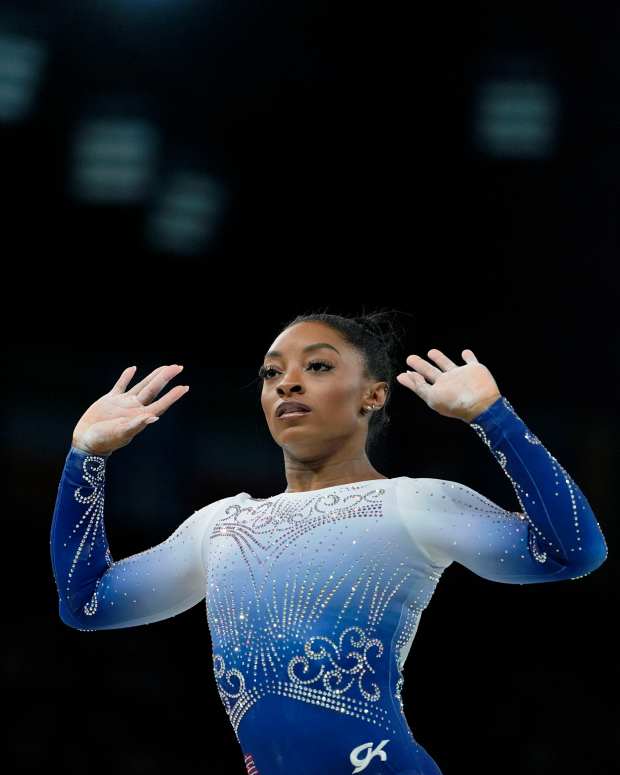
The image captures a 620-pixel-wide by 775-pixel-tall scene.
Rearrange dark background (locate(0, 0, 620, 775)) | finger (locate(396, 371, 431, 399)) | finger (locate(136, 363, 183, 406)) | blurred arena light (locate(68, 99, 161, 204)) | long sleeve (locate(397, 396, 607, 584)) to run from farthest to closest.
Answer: blurred arena light (locate(68, 99, 161, 204))
dark background (locate(0, 0, 620, 775))
finger (locate(136, 363, 183, 406))
finger (locate(396, 371, 431, 399))
long sleeve (locate(397, 396, 607, 584))

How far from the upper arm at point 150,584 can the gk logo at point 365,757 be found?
1.94ft

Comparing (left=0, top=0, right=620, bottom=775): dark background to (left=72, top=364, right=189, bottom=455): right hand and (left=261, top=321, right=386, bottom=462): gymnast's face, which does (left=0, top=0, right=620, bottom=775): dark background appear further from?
(left=72, top=364, right=189, bottom=455): right hand

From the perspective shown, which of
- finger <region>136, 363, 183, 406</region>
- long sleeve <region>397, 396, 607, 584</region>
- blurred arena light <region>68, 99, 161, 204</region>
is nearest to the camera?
long sleeve <region>397, 396, 607, 584</region>

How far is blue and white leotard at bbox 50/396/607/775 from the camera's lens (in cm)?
202

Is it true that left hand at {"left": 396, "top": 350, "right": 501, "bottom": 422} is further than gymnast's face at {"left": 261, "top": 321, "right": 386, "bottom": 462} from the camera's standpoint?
No

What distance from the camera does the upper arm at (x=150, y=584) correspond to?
245 cm

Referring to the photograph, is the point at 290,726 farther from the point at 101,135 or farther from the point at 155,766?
the point at 101,135

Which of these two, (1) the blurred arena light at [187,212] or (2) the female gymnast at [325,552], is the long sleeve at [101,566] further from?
(1) the blurred arena light at [187,212]

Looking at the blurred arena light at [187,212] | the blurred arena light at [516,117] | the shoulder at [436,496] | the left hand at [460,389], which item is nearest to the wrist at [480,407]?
the left hand at [460,389]

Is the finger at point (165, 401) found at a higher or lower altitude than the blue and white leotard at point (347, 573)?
higher

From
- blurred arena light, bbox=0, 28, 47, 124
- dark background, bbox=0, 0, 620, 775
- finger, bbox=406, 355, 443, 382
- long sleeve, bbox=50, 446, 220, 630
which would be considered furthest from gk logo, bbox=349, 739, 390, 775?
blurred arena light, bbox=0, 28, 47, 124

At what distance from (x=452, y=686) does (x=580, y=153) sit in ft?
7.55

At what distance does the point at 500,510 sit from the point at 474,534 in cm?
8

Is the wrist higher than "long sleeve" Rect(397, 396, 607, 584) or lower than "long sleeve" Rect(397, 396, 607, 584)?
higher
